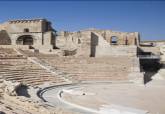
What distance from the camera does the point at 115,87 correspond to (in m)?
19.0

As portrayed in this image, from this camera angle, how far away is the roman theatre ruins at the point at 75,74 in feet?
40.9

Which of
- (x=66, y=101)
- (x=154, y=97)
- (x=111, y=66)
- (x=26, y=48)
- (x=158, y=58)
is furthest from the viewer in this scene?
(x=158, y=58)

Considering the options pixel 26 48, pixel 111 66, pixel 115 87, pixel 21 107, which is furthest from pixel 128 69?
pixel 21 107

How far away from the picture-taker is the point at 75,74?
21516mm

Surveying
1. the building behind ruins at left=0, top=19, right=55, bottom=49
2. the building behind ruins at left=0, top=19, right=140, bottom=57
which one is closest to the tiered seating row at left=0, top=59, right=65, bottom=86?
the building behind ruins at left=0, top=19, right=140, bottom=57

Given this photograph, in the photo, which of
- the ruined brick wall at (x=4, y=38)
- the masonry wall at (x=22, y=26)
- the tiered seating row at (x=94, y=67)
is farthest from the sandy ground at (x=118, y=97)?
the ruined brick wall at (x=4, y=38)

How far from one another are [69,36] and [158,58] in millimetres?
9421

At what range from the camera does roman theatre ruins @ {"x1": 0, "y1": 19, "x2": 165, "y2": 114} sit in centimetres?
1246

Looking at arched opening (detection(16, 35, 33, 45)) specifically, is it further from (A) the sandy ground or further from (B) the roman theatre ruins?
(A) the sandy ground

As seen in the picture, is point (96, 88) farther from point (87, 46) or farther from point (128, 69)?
point (87, 46)

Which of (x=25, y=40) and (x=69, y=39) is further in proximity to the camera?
(x=25, y=40)

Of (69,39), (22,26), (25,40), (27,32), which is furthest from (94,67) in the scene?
(25,40)

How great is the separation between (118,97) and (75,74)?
6.68 metres

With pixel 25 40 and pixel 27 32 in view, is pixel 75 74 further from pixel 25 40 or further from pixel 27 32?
pixel 25 40
